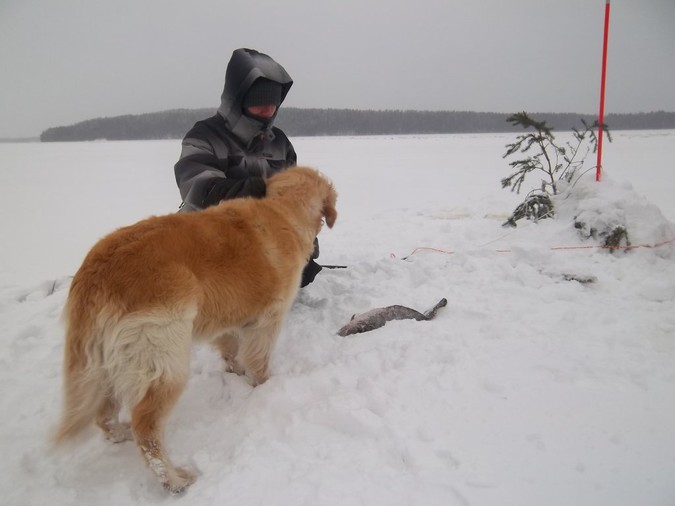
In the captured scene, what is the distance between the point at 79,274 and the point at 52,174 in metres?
19.8

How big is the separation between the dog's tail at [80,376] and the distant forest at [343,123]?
2305 inches

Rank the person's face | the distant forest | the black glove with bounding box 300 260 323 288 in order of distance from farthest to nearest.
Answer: the distant forest → the black glove with bounding box 300 260 323 288 → the person's face

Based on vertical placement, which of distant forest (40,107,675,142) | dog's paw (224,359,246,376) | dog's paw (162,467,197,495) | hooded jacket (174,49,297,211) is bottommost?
dog's paw (162,467,197,495)

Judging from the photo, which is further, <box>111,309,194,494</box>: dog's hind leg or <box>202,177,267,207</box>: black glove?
<box>202,177,267,207</box>: black glove

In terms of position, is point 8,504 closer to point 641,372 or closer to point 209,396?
point 209,396

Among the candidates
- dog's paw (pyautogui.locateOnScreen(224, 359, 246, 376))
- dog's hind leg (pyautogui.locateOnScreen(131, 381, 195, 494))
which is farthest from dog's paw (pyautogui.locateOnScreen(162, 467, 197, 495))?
dog's paw (pyautogui.locateOnScreen(224, 359, 246, 376))

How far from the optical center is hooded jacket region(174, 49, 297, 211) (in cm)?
376

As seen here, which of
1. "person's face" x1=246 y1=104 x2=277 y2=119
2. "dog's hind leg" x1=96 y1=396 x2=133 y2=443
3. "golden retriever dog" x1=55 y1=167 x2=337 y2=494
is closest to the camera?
"golden retriever dog" x1=55 y1=167 x2=337 y2=494

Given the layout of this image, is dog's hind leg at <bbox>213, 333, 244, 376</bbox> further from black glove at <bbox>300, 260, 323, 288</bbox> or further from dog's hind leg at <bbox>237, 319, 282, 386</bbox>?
black glove at <bbox>300, 260, 323, 288</bbox>

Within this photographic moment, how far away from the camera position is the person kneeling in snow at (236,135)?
3.75 metres

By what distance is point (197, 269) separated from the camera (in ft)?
7.90

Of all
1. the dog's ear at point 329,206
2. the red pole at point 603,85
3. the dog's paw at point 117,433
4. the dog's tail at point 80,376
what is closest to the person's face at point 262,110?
the dog's ear at point 329,206

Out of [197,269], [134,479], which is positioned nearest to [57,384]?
[134,479]

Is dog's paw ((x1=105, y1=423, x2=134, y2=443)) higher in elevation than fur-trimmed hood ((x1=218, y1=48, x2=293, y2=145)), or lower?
lower
